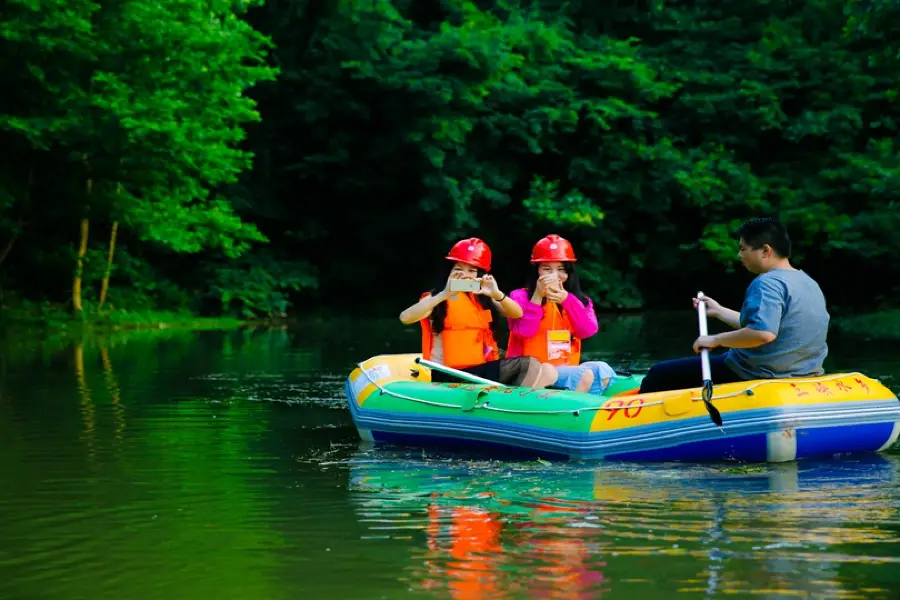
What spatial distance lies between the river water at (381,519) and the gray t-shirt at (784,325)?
1.88ft

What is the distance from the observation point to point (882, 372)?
15.6m

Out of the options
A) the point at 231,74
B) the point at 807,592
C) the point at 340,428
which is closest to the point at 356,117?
the point at 231,74

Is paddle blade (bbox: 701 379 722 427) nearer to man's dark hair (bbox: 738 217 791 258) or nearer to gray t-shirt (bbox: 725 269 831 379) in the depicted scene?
gray t-shirt (bbox: 725 269 831 379)

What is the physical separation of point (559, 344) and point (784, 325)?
1996mm

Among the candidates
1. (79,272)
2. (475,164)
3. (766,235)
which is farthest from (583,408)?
(475,164)

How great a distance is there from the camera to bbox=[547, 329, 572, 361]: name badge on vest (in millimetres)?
10469

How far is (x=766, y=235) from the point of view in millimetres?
8836

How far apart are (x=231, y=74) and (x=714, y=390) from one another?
1851 centimetres

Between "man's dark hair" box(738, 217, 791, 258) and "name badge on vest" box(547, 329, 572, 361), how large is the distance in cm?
190

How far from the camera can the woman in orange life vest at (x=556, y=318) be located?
10.4 m

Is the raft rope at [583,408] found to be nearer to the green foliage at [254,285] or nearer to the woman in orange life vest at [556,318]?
the woman in orange life vest at [556,318]

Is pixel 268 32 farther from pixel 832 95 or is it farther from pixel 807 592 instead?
pixel 807 592

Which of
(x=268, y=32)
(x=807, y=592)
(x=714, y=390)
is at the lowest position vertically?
(x=807, y=592)

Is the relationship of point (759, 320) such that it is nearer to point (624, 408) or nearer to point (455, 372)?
point (624, 408)
